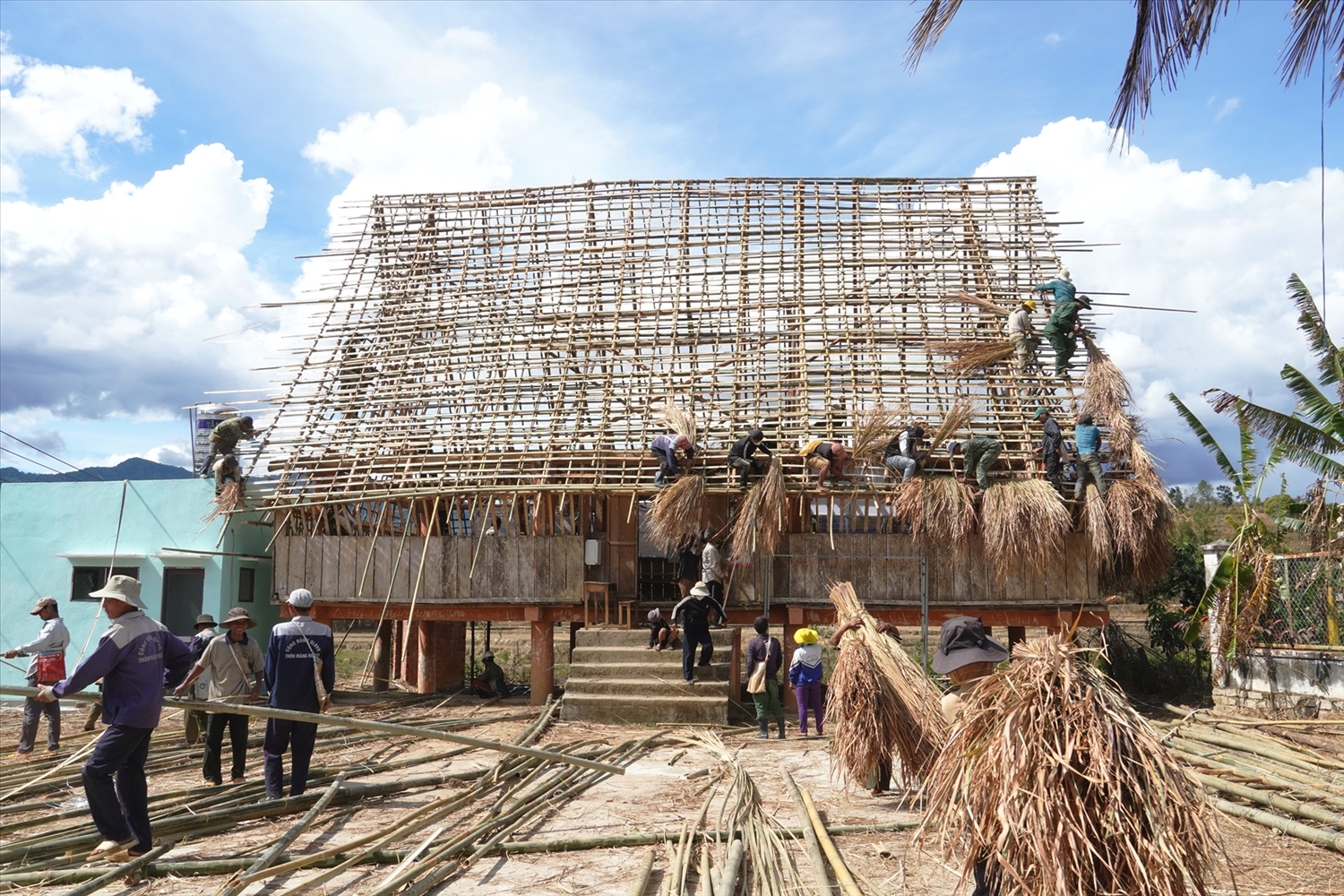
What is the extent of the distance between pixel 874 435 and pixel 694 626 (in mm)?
3518

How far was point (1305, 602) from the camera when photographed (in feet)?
40.2

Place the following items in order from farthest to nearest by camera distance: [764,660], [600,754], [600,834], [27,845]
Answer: [764,660]
[600,754]
[600,834]
[27,845]

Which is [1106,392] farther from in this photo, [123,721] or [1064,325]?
[123,721]

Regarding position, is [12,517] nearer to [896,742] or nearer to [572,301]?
[572,301]

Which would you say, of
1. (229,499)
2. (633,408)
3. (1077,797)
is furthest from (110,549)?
(1077,797)

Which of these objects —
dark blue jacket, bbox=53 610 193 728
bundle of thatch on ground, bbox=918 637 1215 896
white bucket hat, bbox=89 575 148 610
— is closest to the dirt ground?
bundle of thatch on ground, bbox=918 637 1215 896

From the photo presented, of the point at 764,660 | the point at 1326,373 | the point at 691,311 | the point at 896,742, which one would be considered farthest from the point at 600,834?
the point at 1326,373

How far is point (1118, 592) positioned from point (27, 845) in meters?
13.3

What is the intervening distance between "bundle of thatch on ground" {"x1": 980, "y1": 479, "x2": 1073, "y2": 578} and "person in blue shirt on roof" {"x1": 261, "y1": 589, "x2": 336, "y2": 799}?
8.18 m

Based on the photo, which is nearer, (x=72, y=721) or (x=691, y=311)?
(x=72, y=721)

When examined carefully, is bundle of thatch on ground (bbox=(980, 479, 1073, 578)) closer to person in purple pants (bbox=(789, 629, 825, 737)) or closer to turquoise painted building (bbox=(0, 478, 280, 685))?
person in purple pants (bbox=(789, 629, 825, 737))

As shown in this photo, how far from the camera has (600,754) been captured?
9.38 metres

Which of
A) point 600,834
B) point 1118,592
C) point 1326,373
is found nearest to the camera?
point 600,834

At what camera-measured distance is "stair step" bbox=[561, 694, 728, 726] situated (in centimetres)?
1165
